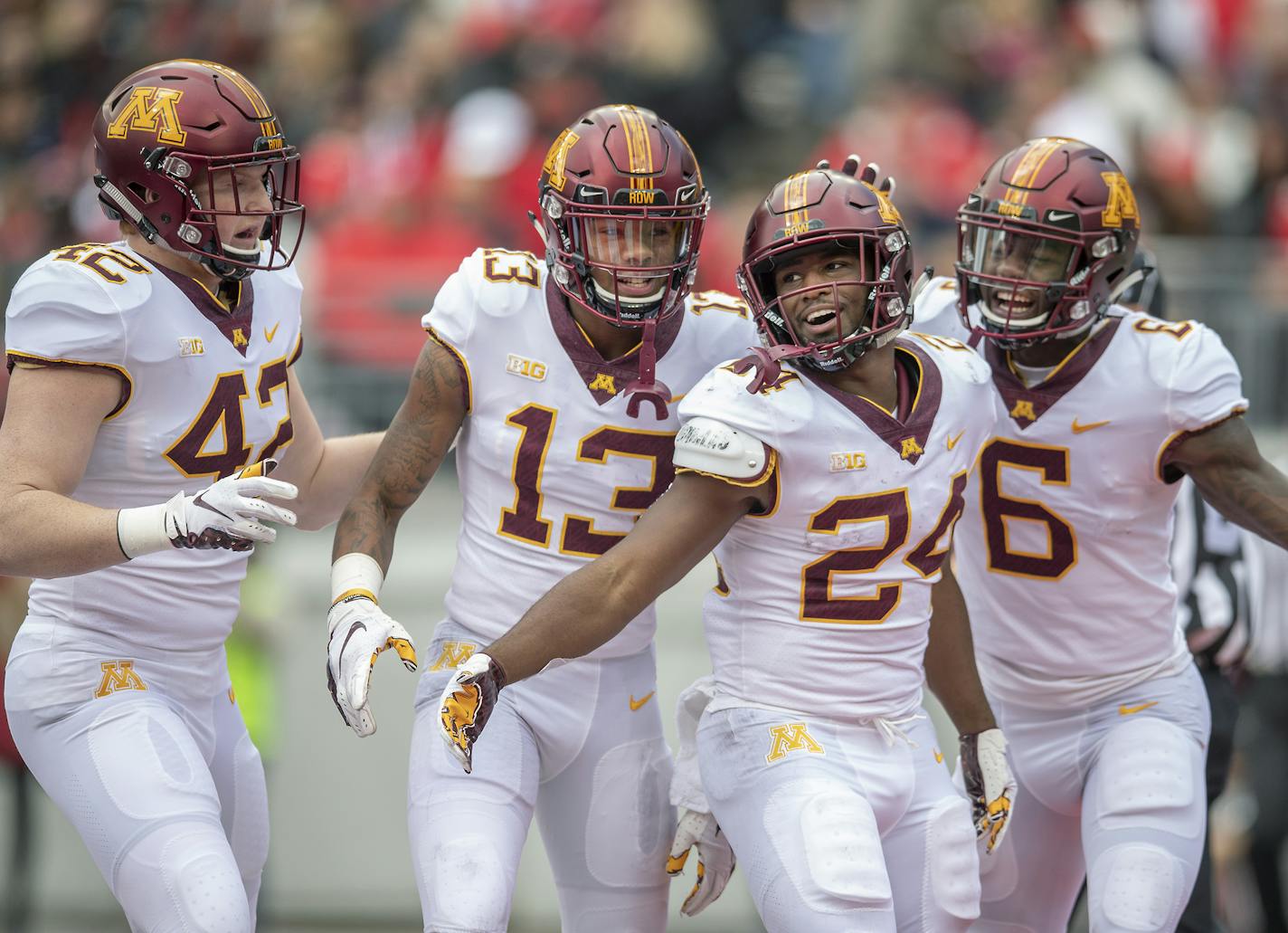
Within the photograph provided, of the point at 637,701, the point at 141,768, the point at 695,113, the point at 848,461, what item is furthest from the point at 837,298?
the point at 695,113

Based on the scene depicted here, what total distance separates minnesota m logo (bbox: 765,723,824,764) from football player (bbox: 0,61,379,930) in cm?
112

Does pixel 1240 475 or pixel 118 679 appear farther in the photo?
pixel 1240 475

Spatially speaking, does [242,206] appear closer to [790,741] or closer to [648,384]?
[648,384]

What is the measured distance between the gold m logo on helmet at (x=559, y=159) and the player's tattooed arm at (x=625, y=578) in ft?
2.54

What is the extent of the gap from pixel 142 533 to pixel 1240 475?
243 cm

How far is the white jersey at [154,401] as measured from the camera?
3.87 m

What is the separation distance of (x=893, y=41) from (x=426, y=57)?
8.42 ft

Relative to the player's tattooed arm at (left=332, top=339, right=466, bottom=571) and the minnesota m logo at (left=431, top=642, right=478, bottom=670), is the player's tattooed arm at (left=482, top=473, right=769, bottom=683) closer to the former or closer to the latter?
the minnesota m logo at (left=431, top=642, right=478, bottom=670)

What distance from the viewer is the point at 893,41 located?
1040 cm

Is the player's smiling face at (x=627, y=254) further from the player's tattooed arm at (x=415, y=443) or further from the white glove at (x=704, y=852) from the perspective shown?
the white glove at (x=704, y=852)

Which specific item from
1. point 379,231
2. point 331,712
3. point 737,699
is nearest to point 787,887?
point 737,699

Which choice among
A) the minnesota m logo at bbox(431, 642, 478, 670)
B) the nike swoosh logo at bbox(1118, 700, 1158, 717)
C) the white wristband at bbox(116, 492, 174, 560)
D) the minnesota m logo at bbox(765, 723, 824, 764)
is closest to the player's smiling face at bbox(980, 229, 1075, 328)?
the nike swoosh logo at bbox(1118, 700, 1158, 717)

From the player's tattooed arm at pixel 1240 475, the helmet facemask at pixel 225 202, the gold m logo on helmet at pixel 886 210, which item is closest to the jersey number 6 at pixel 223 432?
the helmet facemask at pixel 225 202

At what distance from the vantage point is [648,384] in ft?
13.6
